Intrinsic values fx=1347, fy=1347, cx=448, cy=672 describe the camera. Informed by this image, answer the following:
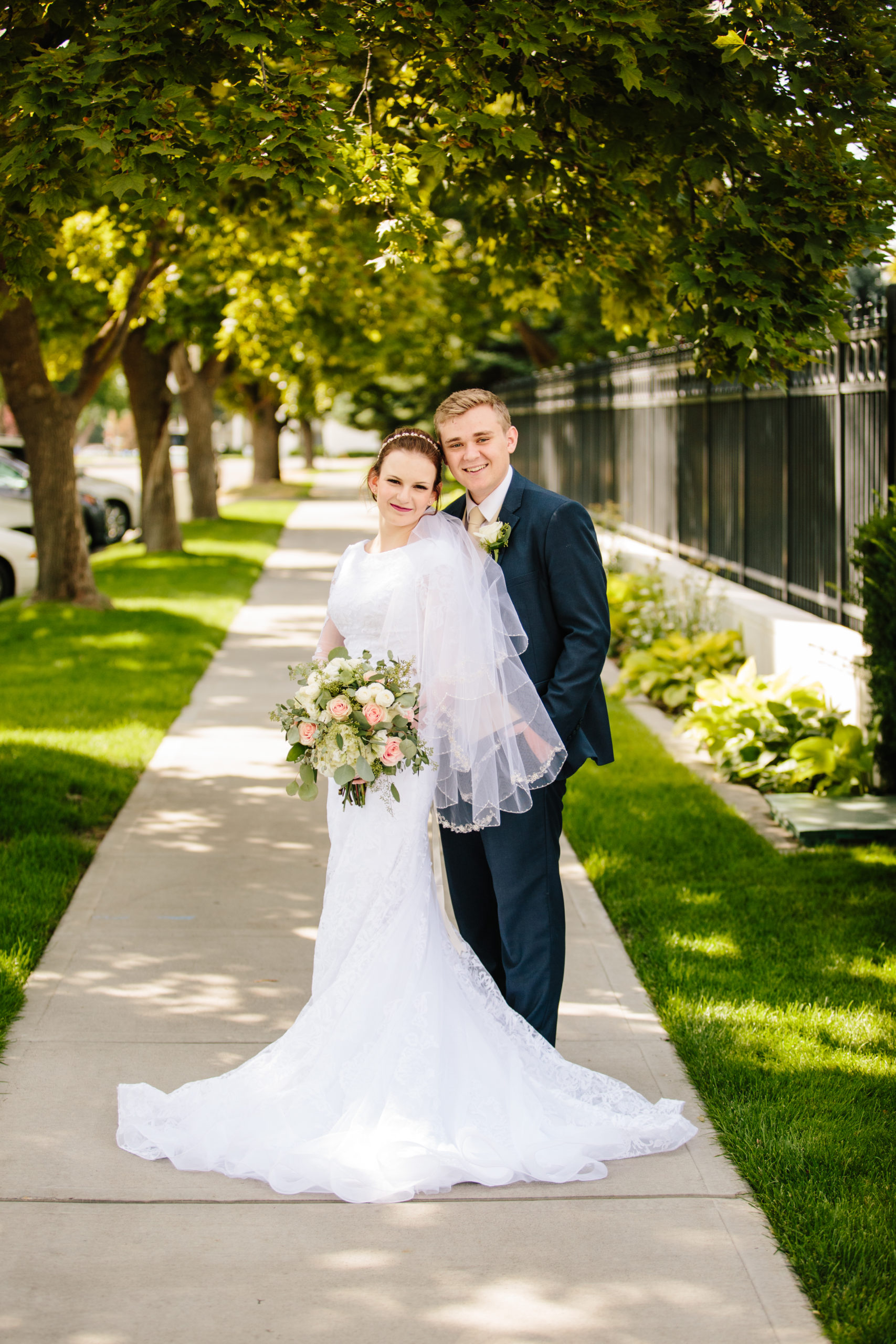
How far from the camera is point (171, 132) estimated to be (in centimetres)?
487

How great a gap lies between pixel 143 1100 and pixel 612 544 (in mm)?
11778

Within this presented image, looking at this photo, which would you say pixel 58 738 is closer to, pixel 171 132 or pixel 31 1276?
pixel 171 132

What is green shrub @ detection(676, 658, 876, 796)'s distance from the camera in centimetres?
729

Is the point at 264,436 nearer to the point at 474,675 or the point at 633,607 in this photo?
the point at 633,607

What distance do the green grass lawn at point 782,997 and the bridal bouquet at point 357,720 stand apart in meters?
1.49

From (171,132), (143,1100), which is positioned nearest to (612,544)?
(171,132)

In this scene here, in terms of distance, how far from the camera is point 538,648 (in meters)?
4.07

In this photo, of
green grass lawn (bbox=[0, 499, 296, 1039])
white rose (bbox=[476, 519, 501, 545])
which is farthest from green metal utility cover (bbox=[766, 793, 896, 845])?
green grass lawn (bbox=[0, 499, 296, 1039])

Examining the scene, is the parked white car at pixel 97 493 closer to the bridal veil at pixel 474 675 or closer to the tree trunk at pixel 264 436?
the tree trunk at pixel 264 436

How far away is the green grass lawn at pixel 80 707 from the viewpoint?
6094 mm

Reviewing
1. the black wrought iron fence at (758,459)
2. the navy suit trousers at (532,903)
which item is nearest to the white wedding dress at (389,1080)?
the navy suit trousers at (532,903)

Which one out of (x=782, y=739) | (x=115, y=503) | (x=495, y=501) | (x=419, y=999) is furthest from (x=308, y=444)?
(x=419, y=999)

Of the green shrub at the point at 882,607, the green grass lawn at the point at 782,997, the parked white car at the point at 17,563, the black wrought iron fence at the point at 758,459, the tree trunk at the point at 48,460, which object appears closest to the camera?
the green grass lawn at the point at 782,997

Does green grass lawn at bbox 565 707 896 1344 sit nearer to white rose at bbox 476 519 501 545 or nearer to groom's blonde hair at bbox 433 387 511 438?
white rose at bbox 476 519 501 545
